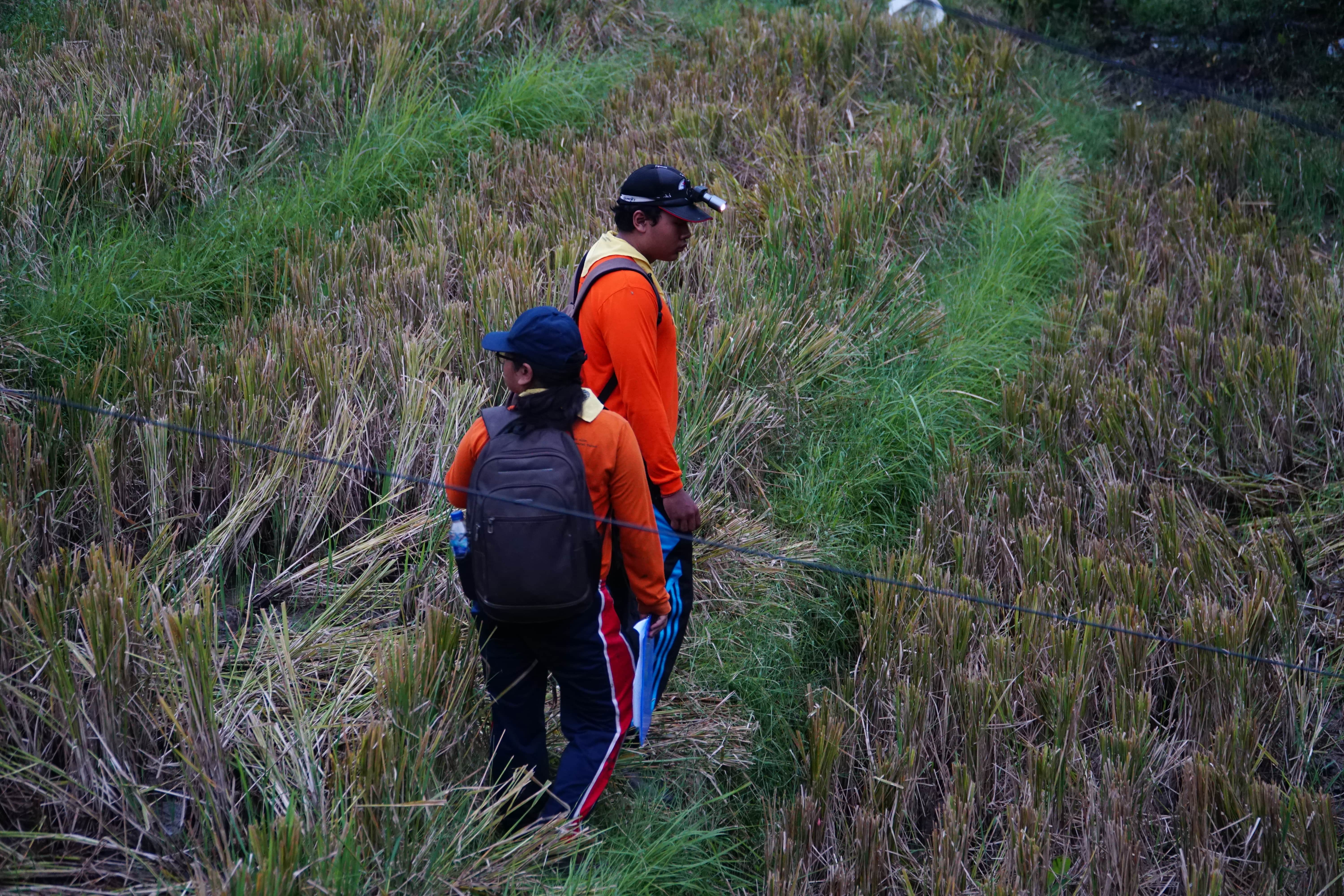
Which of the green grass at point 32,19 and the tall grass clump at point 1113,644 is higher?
the green grass at point 32,19

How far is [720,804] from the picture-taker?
350cm

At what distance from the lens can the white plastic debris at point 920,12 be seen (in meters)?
9.29

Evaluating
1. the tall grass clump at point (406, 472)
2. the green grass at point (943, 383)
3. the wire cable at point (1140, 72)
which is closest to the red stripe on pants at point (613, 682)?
the tall grass clump at point (406, 472)

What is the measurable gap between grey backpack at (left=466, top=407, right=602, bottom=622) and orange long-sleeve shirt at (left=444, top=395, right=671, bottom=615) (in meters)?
0.07

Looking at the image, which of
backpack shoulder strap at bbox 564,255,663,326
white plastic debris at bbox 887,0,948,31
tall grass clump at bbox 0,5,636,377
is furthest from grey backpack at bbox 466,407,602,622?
white plastic debris at bbox 887,0,948,31

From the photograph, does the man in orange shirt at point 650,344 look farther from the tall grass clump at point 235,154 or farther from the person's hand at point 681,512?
the tall grass clump at point 235,154

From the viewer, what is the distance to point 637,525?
2871 mm

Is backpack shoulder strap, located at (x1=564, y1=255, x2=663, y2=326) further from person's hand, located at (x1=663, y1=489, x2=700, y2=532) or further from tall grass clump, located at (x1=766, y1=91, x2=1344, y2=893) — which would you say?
tall grass clump, located at (x1=766, y1=91, x2=1344, y2=893)

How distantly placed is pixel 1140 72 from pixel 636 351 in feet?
18.3

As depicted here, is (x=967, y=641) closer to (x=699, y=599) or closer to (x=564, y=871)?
(x=699, y=599)

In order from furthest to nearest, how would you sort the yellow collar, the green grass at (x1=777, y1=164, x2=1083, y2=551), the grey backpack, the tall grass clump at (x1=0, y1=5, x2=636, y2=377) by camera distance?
1. the tall grass clump at (x1=0, y1=5, x2=636, y2=377)
2. the green grass at (x1=777, y1=164, x2=1083, y2=551)
3. the yellow collar
4. the grey backpack

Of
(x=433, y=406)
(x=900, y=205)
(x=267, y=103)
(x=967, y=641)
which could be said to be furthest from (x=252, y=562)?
(x=900, y=205)

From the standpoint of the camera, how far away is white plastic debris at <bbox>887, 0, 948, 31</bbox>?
929 centimetres

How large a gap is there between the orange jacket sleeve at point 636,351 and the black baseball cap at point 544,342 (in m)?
0.29
